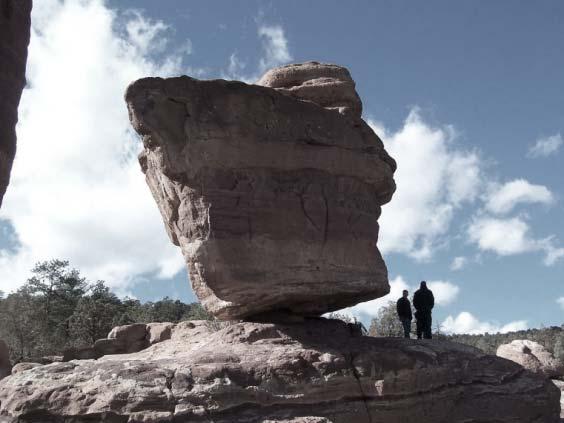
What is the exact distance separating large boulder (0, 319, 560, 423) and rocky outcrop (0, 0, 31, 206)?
2.78 m

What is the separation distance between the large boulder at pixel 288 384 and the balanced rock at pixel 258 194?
0.74m

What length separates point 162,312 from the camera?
36.4 m

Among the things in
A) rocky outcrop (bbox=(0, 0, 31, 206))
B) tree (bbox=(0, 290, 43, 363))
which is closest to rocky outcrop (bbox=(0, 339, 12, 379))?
rocky outcrop (bbox=(0, 0, 31, 206))

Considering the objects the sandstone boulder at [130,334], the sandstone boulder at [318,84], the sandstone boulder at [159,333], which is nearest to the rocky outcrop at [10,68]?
the sandstone boulder at [318,84]

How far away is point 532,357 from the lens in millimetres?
16781

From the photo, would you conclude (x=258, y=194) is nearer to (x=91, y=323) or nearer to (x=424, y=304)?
(x=424, y=304)

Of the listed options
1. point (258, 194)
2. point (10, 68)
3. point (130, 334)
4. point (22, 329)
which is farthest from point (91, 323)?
point (10, 68)

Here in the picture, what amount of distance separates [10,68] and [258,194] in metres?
4.04

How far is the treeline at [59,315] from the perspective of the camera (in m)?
29.2

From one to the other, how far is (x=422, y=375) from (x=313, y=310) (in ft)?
6.62

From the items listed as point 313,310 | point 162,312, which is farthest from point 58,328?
point 313,310

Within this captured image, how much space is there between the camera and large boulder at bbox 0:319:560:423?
7.98 metres

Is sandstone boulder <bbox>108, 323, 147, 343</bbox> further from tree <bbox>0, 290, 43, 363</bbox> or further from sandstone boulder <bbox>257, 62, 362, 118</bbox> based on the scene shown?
tree <bbox>0, 290, 43, 363</bbox>

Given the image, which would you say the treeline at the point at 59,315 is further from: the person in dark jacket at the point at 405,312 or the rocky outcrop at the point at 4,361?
the person in dark jacket at the point at 405,312
